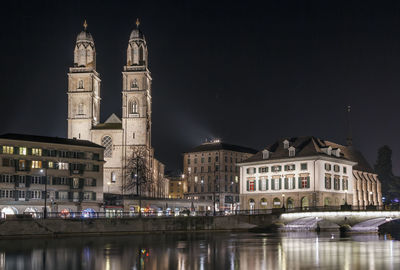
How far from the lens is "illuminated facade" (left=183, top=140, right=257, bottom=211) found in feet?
530

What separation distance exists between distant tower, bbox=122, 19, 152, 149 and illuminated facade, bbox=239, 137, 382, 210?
119 feet

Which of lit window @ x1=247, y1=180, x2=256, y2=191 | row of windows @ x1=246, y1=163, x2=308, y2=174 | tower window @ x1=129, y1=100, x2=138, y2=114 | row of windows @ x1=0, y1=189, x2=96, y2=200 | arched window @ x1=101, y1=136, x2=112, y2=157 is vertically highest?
tower window @ x1=129, y1=100, x2=138, y2=114

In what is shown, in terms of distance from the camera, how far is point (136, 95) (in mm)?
143250

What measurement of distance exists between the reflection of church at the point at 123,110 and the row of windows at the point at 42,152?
3062 centimetres

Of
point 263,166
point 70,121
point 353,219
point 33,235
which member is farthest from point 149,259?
point 70,121

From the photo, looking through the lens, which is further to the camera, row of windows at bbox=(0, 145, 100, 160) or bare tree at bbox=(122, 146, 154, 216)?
bare tree at bbox=(122, 146, 154, 216)

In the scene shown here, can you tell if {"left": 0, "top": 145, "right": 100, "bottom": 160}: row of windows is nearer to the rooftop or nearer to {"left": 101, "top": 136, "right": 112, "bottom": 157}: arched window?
{"left": 101, "top": 136, "right": 112, "bottom": 157}: arched window

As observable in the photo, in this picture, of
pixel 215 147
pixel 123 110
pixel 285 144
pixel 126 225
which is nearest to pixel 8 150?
pixel 126 225

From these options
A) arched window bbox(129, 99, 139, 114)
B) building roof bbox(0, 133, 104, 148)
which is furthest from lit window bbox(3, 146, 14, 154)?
arched window bbox(129, 99, 139, 114)

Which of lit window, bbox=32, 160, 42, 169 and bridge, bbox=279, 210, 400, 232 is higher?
lit window, bbox=32, 160, 42, 169

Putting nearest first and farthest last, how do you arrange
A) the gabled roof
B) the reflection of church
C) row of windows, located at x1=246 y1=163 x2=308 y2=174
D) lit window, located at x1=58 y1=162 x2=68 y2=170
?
lit window, located at x1=58 y1=162 x2=68 y2=170 < row of windows, located at x1=246 y1=163 x2=308 y2=174 < the reflection of church < the gabled roof

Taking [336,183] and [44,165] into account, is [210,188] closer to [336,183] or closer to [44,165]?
[336,183]

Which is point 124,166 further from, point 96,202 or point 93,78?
point 96,202

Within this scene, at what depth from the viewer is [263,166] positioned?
357 ft
